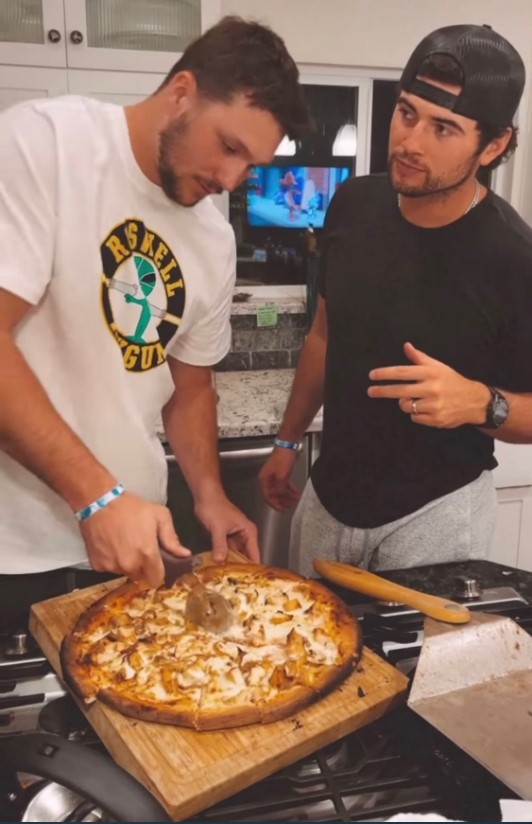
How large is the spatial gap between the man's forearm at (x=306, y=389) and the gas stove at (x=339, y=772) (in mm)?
761

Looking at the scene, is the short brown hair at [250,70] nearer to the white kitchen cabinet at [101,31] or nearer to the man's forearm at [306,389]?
the man's forearm at [306,389]

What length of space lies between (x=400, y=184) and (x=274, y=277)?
1849 mm

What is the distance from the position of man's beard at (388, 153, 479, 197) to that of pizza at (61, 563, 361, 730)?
28.6 inches

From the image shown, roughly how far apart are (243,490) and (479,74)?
1.45 metres

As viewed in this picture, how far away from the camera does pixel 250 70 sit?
112 centimetres

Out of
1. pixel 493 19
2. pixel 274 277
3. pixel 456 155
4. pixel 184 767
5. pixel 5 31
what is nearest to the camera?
pixel 184 767

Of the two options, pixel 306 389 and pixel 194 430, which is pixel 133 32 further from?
pixel 194 430

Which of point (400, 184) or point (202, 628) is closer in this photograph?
point (202, 628)

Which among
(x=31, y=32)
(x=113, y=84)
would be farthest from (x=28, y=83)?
(x=113, y=84)

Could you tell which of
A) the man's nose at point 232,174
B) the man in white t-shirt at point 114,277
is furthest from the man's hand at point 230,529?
the man's nose at point 232,174

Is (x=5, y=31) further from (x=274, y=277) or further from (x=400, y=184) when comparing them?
(x=400, y=184)

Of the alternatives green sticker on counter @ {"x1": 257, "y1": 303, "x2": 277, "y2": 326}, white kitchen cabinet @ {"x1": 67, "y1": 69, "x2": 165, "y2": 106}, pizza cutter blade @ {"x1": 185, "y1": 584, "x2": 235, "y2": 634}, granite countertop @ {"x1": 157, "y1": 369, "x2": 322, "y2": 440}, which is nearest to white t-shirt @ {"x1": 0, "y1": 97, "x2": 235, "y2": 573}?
pizza cutter blade @ {"x1": 185, "y1": 584, "x2": 235, "y2": 634}

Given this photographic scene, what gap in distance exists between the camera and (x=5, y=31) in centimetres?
231

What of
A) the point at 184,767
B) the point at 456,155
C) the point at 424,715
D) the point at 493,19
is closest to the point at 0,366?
the point at 184,767
